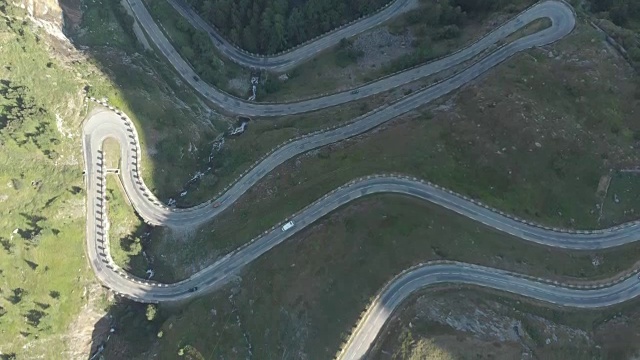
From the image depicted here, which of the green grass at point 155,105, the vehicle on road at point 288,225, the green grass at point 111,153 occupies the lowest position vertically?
the green grass at point 111,153

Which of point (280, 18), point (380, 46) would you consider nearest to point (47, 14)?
point (280, 18)

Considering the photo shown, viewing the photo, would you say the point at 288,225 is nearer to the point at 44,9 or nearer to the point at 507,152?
the point at 507,152

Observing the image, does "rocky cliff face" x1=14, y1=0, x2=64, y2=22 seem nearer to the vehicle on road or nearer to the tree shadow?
the tree shadow

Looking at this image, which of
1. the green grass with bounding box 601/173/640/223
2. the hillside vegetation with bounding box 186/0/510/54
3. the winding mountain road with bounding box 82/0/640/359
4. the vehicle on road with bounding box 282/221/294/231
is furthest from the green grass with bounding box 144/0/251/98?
the green grass with bounding box 601/173/640/223

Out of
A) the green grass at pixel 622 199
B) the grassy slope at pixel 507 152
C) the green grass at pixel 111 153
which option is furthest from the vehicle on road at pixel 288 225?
the green grass at pixel 622 199

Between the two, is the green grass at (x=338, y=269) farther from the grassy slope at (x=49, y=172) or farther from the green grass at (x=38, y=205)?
the grassy slope at (x=49, y=172)

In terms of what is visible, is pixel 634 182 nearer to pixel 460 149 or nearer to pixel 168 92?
pixel 460 149

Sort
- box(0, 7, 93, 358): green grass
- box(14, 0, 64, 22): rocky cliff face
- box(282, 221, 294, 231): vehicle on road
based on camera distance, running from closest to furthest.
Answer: box(0, 7, 93, 358): green grass → box(282, 221, 294, 231): vehicle on road → box(14, 0, 64, 22): rocky cliff face
